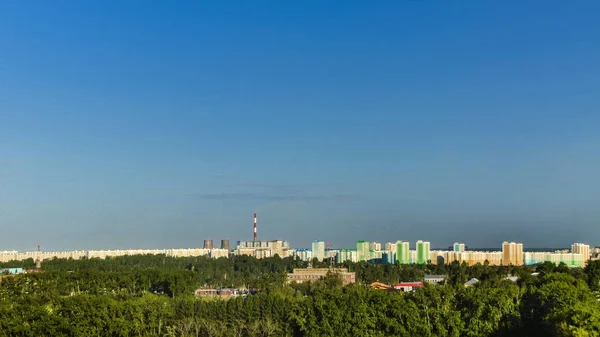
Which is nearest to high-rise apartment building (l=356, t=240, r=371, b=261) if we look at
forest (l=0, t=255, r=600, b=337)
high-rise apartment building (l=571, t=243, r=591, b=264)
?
high-rise apartment building (l=571, t=243, r=591, b=264)

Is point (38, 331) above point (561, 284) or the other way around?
the other way around

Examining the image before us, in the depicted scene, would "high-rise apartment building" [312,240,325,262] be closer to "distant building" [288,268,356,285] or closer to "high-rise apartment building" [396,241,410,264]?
"high-rise apartment building" [396,241,410,264]

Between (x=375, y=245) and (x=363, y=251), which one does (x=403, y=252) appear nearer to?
(x=363, y=251)

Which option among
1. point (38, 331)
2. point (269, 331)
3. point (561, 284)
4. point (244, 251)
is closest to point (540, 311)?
→ point (561, 284)

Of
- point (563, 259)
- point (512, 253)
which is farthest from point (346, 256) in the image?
point (563, 259)

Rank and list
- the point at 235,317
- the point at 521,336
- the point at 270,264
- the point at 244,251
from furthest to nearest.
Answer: the point at 244,251, the point at 270,264, the point at 235,317, the point at 521,336

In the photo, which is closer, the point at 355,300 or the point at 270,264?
the point at 355,300

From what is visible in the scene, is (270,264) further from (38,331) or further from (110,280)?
(38,331)
